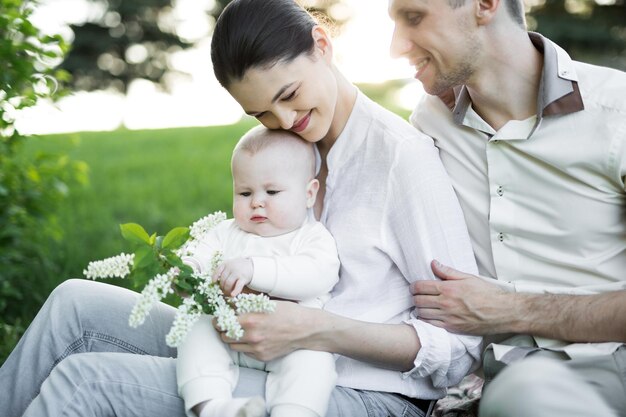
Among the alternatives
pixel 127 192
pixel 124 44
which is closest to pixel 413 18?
pixel 127 192

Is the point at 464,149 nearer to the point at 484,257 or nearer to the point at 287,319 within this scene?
the point at 484,257

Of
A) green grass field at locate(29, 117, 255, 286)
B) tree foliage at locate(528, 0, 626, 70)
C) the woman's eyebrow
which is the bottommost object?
tree foliage at locate(528, 0, 626, 70)

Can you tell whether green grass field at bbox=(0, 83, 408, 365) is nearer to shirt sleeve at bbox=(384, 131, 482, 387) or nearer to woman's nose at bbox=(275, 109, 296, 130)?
woman's nose at bbox=(275, 109, 296, 130)

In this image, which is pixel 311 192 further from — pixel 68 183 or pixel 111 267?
pixel 68 183

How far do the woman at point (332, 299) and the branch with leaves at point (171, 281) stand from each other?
157 mm

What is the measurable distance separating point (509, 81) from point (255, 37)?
86 cm

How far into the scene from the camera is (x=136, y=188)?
23.3 ft

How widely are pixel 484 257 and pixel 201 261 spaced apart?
0.96 meters

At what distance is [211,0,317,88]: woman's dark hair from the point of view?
8.63 ft

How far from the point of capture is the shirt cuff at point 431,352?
2.50 metres

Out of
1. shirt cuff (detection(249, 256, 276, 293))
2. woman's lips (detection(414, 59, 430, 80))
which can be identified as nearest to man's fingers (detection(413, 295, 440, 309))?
shirt cuff (detection(249, 256, 276, 293))

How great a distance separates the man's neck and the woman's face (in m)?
0.50

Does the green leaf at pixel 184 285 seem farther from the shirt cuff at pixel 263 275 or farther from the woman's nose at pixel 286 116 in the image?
the woman's nose at pixel 286 116

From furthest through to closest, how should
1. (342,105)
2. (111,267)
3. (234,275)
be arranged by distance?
(342,105), (234,275), (111,267)
